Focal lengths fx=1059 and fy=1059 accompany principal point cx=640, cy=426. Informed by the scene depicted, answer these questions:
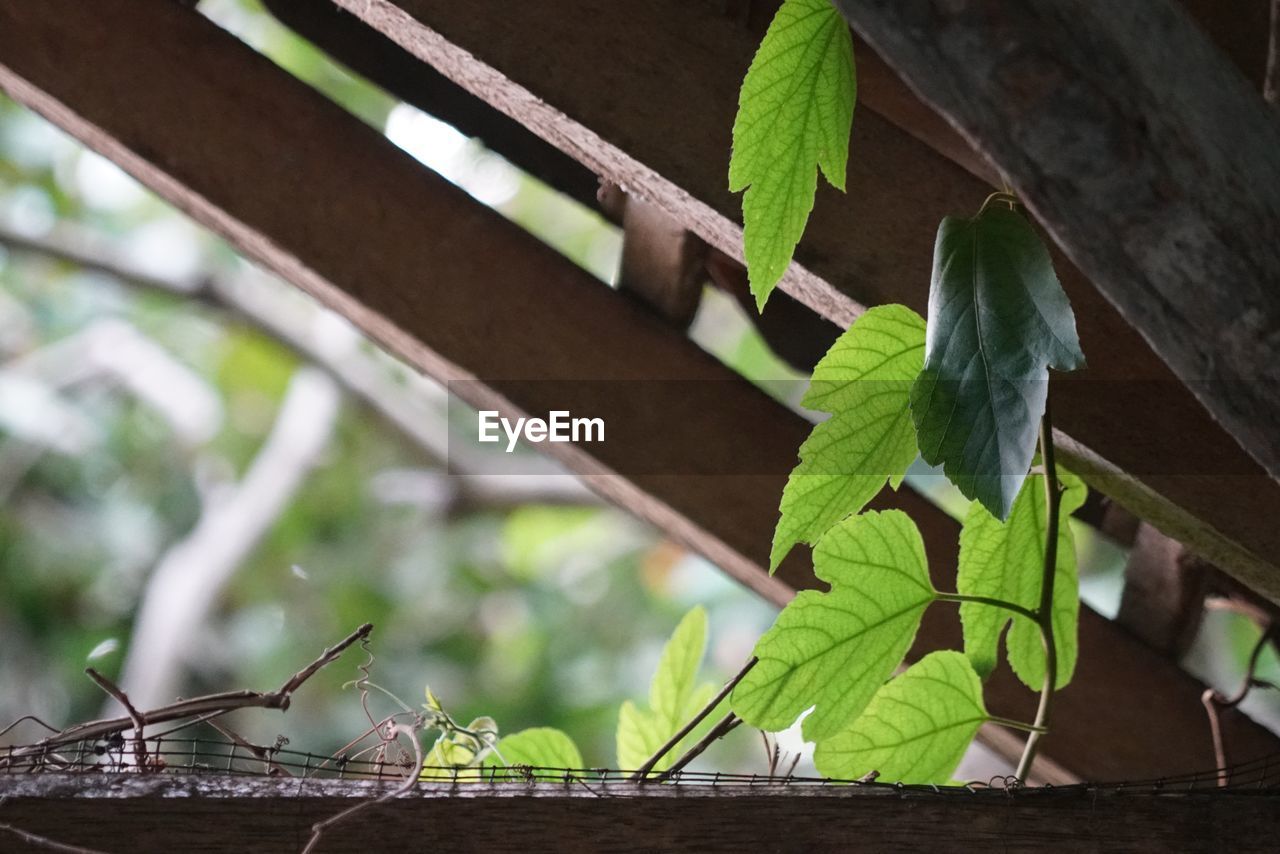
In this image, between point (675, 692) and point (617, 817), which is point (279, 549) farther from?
point (617, 817)

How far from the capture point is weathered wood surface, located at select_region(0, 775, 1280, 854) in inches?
14.9

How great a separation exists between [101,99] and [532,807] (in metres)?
0.48

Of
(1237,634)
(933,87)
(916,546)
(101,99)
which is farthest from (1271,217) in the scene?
(1237,634)

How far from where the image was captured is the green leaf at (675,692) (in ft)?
1.96

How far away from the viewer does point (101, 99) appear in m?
0.62

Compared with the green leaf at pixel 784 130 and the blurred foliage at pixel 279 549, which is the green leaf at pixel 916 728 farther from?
the blurred foliage at pixel 279 549

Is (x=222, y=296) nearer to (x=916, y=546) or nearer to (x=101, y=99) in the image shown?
(x=101, y=99)

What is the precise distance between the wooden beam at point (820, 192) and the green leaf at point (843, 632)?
4.8 inches

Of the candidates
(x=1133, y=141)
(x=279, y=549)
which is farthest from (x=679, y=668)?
(x=279, y=549)

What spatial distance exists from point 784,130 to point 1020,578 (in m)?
0.28

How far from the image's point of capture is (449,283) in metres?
0.65

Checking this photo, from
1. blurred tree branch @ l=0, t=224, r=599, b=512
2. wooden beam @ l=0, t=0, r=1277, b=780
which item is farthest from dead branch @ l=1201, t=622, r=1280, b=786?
blurred tree branch @ l=0, t=224, r=599, b=512

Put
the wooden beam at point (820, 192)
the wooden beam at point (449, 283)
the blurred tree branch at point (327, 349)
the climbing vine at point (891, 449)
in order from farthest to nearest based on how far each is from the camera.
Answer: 1. the blurred tree branch at point (327, 349)
2. the wooden beam at point (449, 283)
3. the wooden beam at point (820, 192)
4. the climbing vine at point (891, 449)

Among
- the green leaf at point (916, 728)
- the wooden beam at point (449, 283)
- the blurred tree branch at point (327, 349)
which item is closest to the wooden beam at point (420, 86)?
the wooden beam at point (449, 283)
